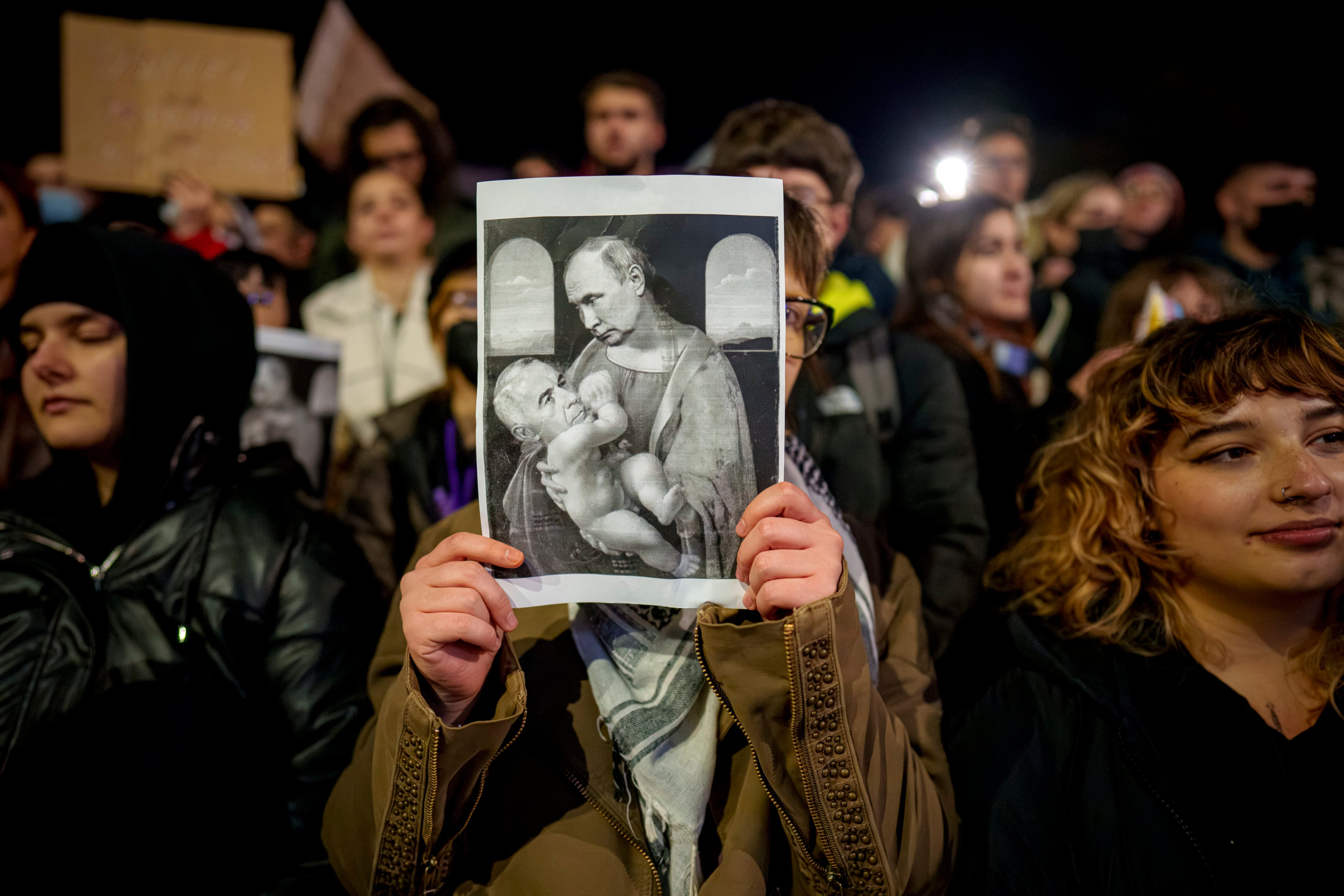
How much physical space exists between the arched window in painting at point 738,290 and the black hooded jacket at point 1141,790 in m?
0.88

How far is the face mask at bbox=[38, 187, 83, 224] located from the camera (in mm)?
4398

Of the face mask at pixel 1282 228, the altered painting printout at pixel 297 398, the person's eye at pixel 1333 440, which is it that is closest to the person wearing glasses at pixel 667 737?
the person's eye at pixel 1333 440

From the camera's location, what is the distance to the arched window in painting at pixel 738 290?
1097mm

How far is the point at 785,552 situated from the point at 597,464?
0.27 meters

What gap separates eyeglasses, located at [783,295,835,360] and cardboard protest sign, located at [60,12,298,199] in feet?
11.2

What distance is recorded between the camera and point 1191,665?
4.82 feet

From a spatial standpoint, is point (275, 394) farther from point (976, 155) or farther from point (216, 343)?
point (976, 155)

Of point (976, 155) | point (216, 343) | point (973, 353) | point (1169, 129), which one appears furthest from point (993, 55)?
point (216, 343)

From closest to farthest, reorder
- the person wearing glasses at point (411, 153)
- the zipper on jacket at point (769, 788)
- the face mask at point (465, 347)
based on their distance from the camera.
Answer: the zipper on jacket at point (769, 788) < the face mask at point (465, 347) < the person wearing glasses at point (411, 153)

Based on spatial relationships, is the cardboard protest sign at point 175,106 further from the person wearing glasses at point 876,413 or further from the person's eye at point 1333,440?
the person's eye at point 1333,440

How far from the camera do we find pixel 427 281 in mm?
3633

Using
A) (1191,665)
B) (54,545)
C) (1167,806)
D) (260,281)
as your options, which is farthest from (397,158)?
(1167,806)

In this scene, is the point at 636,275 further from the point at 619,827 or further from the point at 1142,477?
the point at 1142,477

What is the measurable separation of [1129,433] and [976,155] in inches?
136
